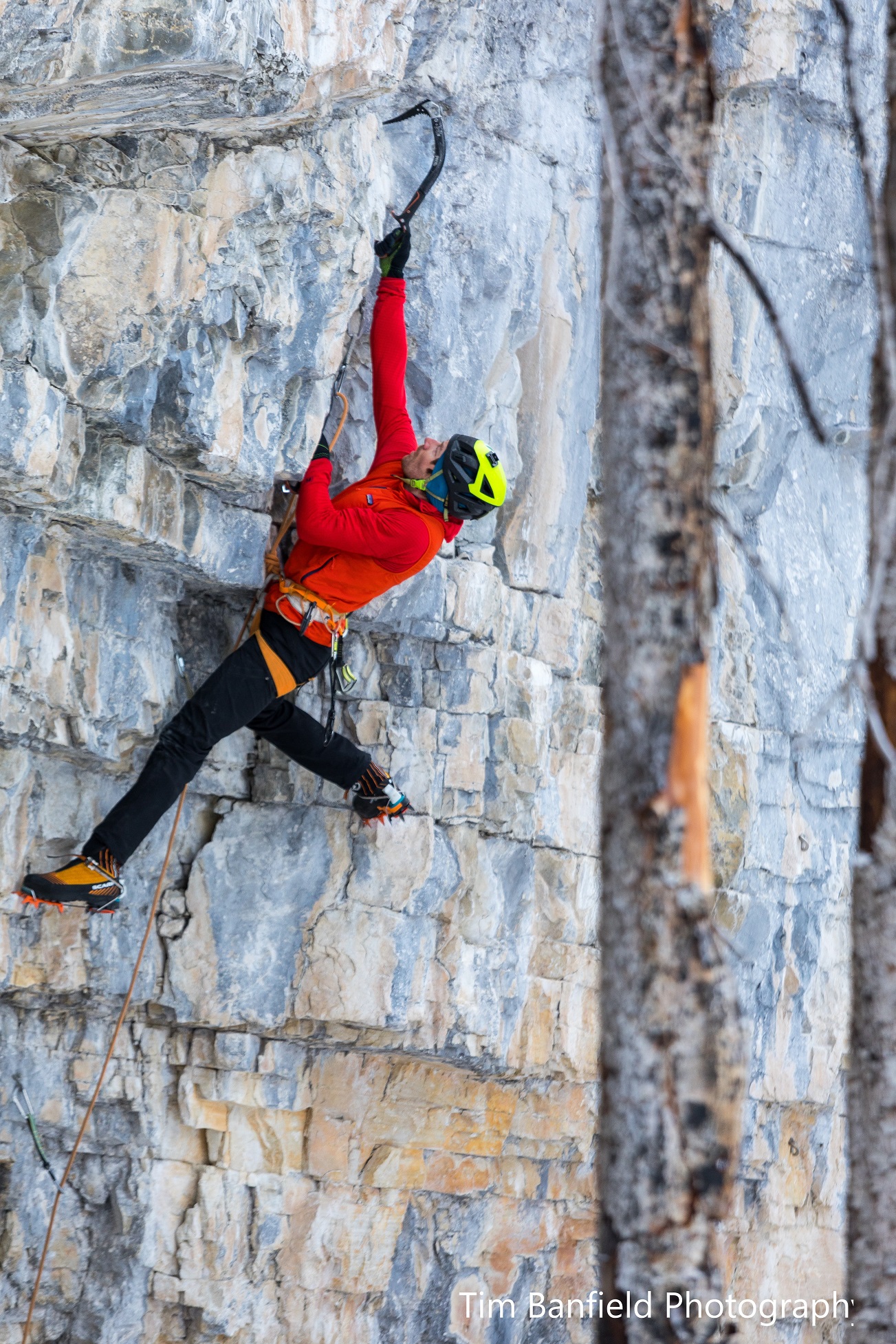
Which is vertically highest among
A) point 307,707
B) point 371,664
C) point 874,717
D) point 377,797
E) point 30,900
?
point 371,664

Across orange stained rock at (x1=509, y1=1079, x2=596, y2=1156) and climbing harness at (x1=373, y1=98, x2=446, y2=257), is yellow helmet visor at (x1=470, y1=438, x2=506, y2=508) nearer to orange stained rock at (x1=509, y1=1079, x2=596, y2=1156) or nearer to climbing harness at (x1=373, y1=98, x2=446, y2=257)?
A: climbing harness at (x1=373, y1=98, x2=446, y2=257)

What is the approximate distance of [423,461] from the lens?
5.55 meters

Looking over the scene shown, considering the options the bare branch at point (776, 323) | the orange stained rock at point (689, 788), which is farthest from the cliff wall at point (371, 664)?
the orange stained rock at point (689, 788)

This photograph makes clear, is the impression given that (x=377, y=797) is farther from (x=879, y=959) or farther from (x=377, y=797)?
(x=879, y=959)

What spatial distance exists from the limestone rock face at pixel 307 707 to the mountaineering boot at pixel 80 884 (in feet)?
1.72

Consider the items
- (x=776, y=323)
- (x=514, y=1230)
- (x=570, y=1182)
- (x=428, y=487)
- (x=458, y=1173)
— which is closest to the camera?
(x=776, y=323)

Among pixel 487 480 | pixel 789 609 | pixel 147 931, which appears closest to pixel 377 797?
pixel 147 931

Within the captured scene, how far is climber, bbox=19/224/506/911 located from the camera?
5.51 meters

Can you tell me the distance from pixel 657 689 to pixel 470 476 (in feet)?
7.56

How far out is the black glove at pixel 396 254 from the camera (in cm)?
575

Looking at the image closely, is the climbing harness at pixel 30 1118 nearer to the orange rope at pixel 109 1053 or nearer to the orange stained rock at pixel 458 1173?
the orange rope at pixel 109 1053

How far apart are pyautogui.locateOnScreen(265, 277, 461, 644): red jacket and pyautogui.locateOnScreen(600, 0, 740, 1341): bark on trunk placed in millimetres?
2140

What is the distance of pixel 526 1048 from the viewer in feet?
24.8

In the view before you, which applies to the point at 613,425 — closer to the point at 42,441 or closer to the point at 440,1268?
the point at 42,441
